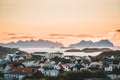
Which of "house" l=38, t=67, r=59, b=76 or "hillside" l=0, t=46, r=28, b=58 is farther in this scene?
"hillside" l=0, t=46, r=28, b=58

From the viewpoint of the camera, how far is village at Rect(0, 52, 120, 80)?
385cm

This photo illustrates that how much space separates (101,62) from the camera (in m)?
3.88

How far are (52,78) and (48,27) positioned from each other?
0.69 m

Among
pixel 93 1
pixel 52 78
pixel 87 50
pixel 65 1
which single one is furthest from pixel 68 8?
pixel 52 78

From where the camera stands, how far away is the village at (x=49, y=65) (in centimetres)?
385

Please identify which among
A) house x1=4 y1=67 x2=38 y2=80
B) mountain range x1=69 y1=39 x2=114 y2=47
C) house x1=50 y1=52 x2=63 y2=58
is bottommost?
house x1=4 y1=67 x2=38 y2=80

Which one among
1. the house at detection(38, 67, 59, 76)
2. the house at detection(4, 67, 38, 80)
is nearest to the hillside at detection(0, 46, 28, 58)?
the house at detection(4, 67, 38, 80)

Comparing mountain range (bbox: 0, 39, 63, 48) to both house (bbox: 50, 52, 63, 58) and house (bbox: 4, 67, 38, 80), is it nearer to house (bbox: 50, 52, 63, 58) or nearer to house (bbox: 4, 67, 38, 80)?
house (bbox: 50, 52, 63, 58)

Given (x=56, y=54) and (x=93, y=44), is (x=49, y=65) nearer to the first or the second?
(x=56, y=54)

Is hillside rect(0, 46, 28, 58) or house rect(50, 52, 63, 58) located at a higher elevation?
hillside rect(0, 46, 28, 58)

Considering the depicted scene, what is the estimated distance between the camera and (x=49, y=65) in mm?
3887

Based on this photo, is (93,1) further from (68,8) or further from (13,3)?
(13,3)

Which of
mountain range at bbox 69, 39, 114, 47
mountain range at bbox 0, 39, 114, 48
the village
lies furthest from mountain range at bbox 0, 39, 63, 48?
mountain range at bbox 69, 39, 114, 47

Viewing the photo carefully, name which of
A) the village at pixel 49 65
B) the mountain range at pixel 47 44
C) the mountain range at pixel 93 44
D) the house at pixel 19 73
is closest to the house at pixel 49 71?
the village at pixel 49 65
